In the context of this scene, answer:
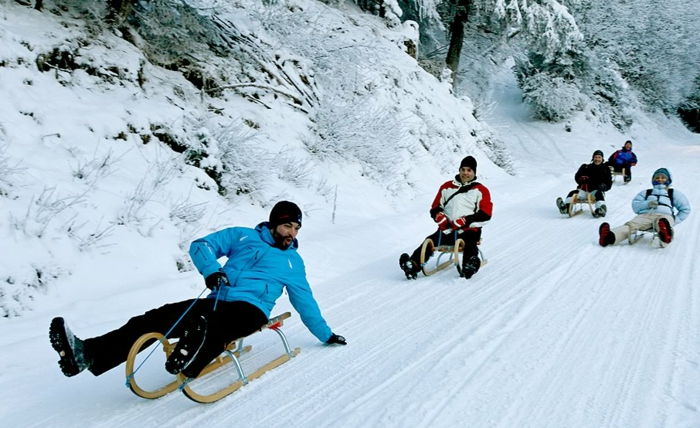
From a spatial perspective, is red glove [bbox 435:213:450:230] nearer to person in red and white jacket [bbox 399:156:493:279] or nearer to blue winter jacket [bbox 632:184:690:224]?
person in red and white jacket [bbox 399:156:493:279]

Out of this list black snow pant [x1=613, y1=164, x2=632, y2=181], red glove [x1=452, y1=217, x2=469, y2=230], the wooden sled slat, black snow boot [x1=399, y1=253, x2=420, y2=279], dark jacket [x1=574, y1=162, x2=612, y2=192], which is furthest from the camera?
black snow pant [x1=613, y1=164, x2=632, y2=181]

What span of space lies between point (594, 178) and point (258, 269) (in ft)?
29.2

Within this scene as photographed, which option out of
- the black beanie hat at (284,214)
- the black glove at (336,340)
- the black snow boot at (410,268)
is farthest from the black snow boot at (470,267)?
the black beanie hat at (284,214)

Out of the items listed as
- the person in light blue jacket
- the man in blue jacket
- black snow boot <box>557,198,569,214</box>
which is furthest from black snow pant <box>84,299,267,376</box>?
black snow boot <box>557,198,569,214</box>

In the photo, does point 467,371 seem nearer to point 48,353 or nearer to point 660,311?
point 660,311

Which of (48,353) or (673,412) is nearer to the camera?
(673,412)

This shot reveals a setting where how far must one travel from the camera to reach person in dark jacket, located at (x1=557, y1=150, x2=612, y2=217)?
378 inches

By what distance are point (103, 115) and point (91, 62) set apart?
99cm

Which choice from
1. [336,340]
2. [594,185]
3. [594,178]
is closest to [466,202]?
[336,340]

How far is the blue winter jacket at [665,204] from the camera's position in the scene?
7.29 m

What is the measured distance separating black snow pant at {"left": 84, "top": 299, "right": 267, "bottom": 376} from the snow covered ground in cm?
36

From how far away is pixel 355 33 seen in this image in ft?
41.8

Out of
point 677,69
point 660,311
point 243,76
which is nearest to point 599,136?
point 677,69

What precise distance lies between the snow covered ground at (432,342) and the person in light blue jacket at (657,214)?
23 centimetres
